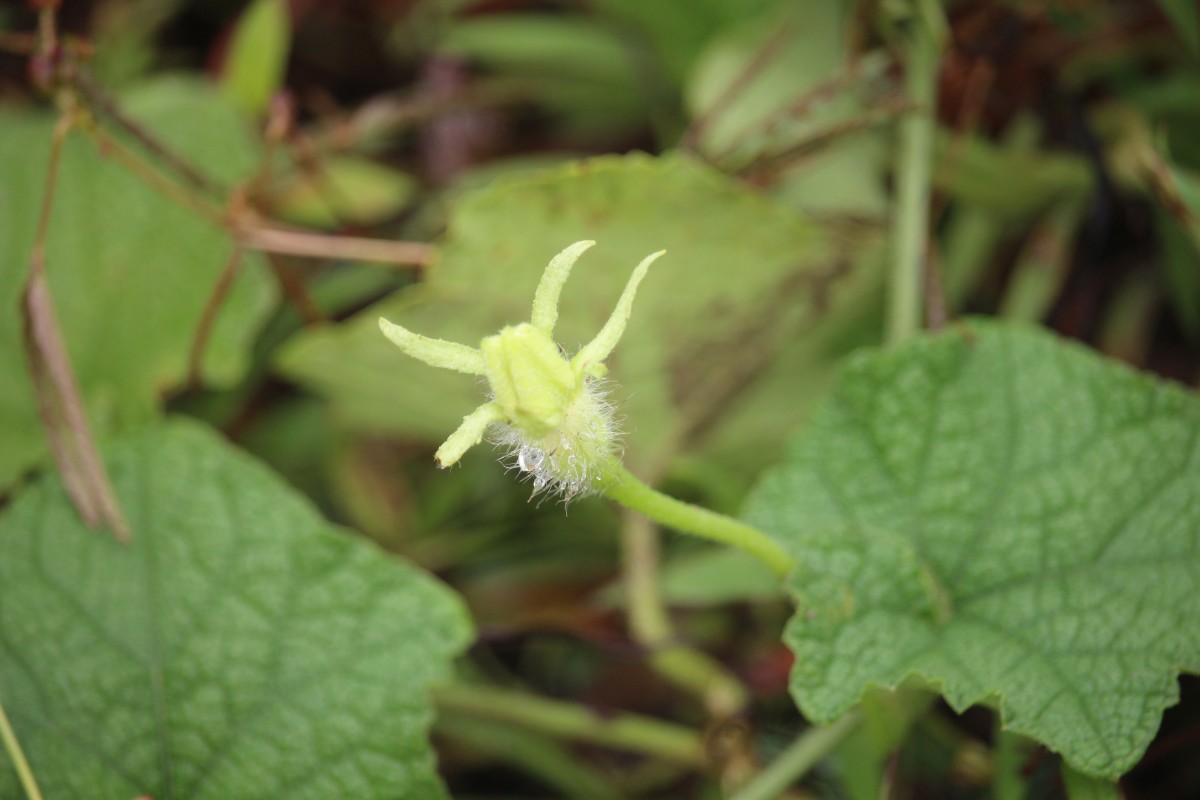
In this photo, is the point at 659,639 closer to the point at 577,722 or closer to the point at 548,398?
the point at 577,722

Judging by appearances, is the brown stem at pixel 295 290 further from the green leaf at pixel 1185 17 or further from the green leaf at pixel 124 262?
the green leaf at pixel 1185 17

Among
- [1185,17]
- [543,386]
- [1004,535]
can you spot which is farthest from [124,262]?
[1185,17]

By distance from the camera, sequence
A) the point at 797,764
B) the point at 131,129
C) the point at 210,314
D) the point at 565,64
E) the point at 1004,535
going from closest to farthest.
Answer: the point at 1004,535 → the point at 797,764 → the point at 131,129 → the point at 210,314 → the point at 565,64

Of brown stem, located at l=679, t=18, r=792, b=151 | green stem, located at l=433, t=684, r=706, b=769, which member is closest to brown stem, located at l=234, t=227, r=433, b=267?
brown stem, located at l=679, t=18, r=792, b=151

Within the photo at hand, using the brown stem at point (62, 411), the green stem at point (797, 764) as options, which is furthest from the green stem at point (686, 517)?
the brown stem at point (62, 411)

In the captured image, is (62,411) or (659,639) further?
(659,639)

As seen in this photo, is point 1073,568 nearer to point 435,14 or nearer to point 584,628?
point 584,628
